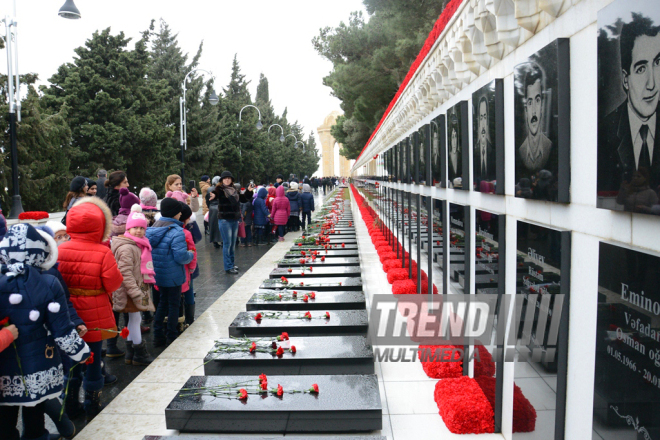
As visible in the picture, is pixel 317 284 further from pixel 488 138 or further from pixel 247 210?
pixel 247 210

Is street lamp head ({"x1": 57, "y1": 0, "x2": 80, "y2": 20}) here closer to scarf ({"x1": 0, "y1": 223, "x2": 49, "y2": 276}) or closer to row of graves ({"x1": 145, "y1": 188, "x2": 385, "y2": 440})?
row of graves ({"x1": 145, "y1": 188, "x2": 385, "y2": 440})

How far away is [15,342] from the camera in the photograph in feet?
11.7

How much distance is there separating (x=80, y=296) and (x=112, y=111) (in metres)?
22.7

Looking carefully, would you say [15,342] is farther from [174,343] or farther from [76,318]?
[174,343]

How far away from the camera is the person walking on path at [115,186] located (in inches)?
282

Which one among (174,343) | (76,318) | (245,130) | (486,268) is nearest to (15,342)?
(76,318)

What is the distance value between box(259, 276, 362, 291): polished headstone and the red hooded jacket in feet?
12.5

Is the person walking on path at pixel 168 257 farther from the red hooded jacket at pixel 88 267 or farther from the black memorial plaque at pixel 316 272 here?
the black memorial plaque at pixel 316 272

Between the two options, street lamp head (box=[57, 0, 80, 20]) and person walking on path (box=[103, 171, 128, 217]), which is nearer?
person walking on path (box=[103, 171, 128, 217])

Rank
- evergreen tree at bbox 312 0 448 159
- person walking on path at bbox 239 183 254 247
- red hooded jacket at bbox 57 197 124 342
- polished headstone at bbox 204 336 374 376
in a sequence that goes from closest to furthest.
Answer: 1. red hooded jacket at bbox 57 197 124 342
2. polished headstone at bbox 204 336 374 376
3. person walking on path at bbox 239 183 254 247
4. evergreen tree at bbox 312 0 448 159

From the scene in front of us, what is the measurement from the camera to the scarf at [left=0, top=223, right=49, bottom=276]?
355 cm

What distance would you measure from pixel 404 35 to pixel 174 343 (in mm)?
18037

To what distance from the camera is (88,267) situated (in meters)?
4.45

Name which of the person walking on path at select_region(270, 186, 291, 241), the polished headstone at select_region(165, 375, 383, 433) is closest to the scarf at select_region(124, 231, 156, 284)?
the polished headstone at select_region(165, 375, 383, 433)
